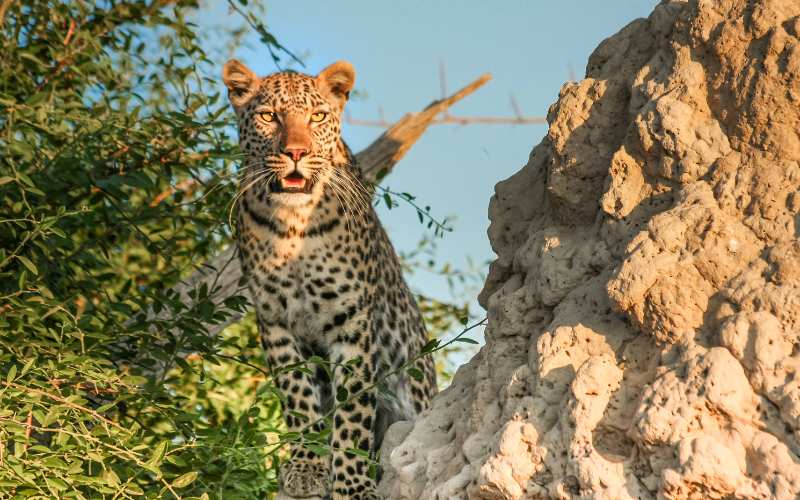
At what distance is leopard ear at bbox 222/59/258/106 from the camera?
7578 millimetres

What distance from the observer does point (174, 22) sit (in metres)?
8.76

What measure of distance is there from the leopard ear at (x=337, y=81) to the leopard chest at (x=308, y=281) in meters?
0.99

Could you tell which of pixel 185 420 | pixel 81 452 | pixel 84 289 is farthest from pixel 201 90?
pixel 81 452

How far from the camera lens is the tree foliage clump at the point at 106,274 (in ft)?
17.0

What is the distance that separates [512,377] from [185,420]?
207 cm

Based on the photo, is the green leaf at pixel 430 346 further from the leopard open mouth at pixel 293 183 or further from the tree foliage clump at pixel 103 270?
the leopard open mouth at pixel 293 183

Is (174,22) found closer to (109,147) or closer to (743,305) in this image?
(109,147)

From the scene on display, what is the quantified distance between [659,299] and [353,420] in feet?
9.79

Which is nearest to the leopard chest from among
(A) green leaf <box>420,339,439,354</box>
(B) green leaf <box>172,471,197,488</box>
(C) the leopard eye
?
(C) the leopard eye

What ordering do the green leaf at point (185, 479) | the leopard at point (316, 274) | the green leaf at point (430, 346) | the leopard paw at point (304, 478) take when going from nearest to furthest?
the green leaf at point (185, 479) → the green leaf at point (430, 346) → the leopard paw at point (304, 478) → the leopard at point (316, 274)

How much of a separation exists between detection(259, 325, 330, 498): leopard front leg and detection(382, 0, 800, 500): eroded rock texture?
63.7 inches

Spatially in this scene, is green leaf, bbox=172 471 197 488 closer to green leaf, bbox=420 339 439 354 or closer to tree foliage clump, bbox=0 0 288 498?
tree foliage clump, bbox=0 0 288 498

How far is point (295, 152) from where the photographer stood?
22.6ft

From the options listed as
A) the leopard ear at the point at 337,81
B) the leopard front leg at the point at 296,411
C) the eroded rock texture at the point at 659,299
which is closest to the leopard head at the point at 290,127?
the leopard ear at the point at 337,81
